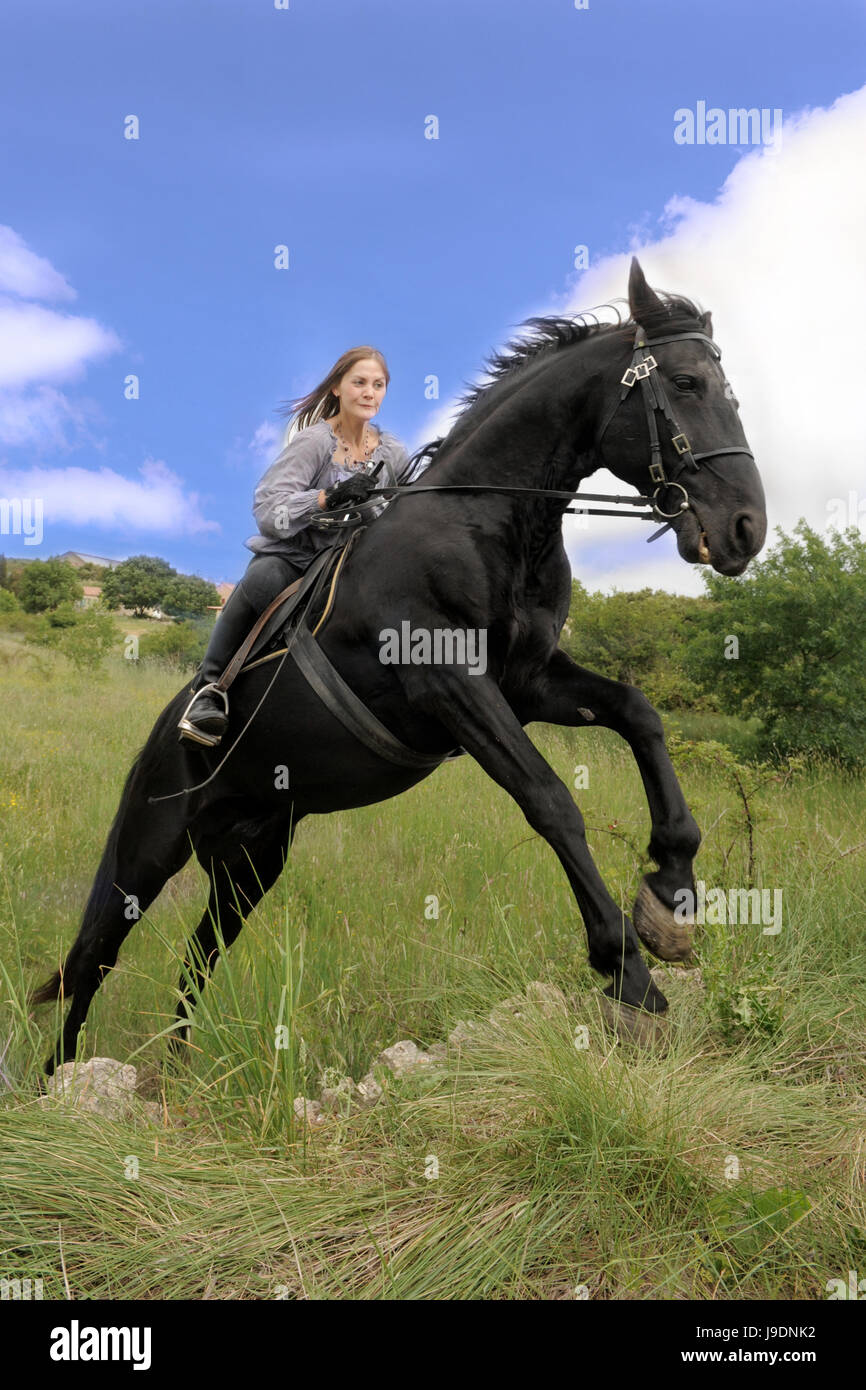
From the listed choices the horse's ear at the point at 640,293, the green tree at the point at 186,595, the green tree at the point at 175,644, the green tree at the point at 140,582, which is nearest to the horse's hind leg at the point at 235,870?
the horse's ear at the point at 640,293

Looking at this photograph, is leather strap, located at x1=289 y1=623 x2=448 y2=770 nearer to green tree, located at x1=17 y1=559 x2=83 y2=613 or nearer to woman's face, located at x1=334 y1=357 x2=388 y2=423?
woman's face, located at x1=334 y1=357 x2=388 y2=423

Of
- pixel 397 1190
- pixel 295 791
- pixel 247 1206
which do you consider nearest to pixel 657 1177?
pixel 397 1190

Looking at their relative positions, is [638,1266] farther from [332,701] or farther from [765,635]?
[765,635]

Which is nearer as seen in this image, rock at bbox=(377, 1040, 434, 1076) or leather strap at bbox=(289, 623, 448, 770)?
rock at bbox=(377, 1040, 434, 1076)

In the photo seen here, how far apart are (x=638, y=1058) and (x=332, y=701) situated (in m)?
1.82

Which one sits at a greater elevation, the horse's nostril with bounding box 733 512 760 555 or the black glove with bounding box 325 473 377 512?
the black glove with bounding box 325 473 377 512

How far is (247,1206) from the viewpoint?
2.87 metres

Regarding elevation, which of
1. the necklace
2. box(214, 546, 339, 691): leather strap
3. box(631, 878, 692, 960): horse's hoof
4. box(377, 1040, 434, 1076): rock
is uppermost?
the necklace

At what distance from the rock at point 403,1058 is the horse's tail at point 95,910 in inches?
71.1

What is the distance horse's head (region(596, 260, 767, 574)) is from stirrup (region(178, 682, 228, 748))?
2009 mm

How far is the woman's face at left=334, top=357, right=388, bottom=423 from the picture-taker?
4.45 metres

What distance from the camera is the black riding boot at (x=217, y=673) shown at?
14.4 ft

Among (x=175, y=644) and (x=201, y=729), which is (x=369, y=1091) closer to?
(x=201, y=729)

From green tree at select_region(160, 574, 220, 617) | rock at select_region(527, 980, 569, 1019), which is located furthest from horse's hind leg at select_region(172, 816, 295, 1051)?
green tree at select_region(160, 574, 220, 617)
